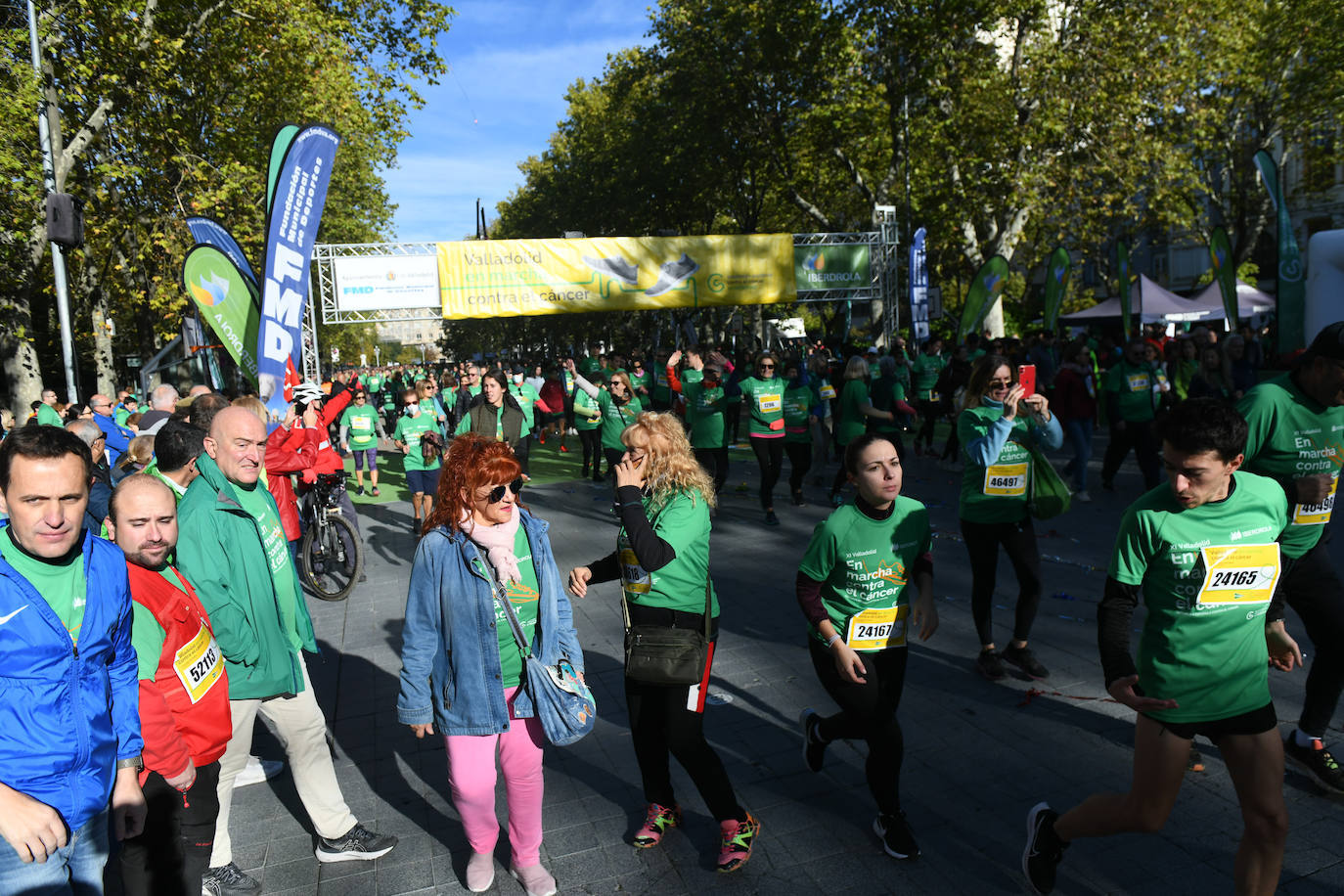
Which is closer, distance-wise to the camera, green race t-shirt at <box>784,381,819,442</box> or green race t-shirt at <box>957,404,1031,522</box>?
green race t-shirt at <box>957,404,1031,522</box>

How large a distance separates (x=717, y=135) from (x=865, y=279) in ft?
26.3

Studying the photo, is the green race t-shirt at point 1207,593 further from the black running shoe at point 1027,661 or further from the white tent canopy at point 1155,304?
the white tent canopy at point 1155,304

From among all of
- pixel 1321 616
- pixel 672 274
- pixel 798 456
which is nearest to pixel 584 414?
pixel 798 456

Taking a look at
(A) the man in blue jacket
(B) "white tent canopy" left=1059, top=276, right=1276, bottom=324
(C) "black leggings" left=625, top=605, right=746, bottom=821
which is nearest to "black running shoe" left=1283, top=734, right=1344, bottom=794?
(C) "black leggings" left=625, top=605, right=746, bottom=821

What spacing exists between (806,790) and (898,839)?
0.65 m

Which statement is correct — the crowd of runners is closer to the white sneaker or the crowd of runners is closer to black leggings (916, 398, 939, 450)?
A: the white sneaker

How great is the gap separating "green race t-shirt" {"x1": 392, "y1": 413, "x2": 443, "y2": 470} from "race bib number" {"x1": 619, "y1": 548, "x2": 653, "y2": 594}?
6.68m

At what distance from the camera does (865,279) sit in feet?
73.7

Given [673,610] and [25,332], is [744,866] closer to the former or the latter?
[673,610]

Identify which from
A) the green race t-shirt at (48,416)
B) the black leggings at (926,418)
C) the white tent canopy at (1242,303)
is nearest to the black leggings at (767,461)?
the black leggings at (926,418)

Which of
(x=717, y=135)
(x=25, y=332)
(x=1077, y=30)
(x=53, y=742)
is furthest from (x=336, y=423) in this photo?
(x=1077, y=30)

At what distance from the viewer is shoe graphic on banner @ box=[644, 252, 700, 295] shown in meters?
20.9

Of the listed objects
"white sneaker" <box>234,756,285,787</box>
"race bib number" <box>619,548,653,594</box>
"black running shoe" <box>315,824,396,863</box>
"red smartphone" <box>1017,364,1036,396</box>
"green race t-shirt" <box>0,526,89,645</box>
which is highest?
"red smartphone" <box>1017,364,1036,396</box>

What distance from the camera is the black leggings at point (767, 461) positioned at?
31.9 ft
